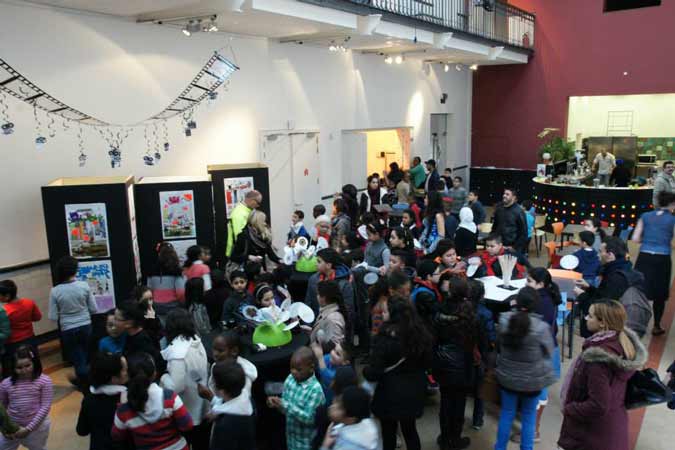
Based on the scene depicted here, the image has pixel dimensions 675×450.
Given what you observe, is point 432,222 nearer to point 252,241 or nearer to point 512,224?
point 512,224

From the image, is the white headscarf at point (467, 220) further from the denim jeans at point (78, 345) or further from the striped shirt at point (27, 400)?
the striped shirt at point (27, 400)

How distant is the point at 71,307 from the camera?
5109 millimetres

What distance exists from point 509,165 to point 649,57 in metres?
4.52

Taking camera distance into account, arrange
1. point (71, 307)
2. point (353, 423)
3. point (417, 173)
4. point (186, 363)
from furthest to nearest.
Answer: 1. point (417, 173)
2. point (71, 307)
3. point (186, 363)
4. point (353, 423)

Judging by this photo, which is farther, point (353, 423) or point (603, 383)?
point (603, 383)

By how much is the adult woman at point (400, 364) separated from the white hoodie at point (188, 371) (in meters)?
1.14

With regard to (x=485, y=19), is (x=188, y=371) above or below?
below

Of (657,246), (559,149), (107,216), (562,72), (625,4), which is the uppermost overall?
(625,4)

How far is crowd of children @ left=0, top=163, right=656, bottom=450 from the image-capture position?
10.2ft

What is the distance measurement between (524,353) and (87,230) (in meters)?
4.82

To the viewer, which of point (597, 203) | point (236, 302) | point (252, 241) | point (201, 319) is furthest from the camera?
point (597, 203)

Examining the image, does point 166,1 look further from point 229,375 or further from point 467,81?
point 467,81

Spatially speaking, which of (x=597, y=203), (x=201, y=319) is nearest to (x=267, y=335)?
(x=201, y=319)

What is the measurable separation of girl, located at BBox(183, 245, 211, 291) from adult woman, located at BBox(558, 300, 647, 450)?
3.67 meters
